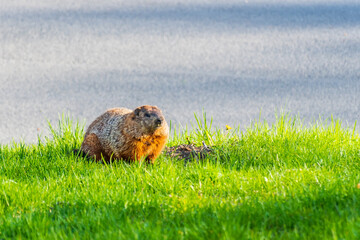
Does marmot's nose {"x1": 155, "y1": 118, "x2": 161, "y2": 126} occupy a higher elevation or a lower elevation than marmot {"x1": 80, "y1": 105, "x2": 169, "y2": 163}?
higher

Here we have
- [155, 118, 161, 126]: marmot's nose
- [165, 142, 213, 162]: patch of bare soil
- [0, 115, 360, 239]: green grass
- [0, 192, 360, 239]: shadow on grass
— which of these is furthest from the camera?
[165, 142, 213, 162]: patch of bare soil

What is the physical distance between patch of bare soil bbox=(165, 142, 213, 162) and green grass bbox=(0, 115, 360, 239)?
0.17 meters

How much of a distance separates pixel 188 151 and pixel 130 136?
34.2 inches

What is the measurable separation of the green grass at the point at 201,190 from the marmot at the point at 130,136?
162 mm

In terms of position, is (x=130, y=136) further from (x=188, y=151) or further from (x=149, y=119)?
(x=188, y=151)

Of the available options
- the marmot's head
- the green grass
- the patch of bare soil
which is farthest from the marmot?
the patch of bare soil

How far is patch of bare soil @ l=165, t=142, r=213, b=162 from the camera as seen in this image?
5.25 metres

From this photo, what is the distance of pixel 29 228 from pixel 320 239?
190 centimetres

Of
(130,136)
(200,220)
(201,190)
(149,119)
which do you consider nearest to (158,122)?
(149,119)

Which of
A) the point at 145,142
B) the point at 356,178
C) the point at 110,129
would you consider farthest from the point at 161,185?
the point at 356,178

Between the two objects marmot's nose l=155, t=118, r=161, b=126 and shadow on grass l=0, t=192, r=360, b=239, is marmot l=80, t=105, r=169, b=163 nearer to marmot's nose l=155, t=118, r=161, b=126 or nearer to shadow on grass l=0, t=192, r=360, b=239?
marmot's nose l=155, t=118, r=161, b=126

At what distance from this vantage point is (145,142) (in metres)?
4.83

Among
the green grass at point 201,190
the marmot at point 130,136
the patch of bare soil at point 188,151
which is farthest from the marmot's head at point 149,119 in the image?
the patch of bare soil at point 188,151

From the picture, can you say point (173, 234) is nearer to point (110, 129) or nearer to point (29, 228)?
point (29, 228)
